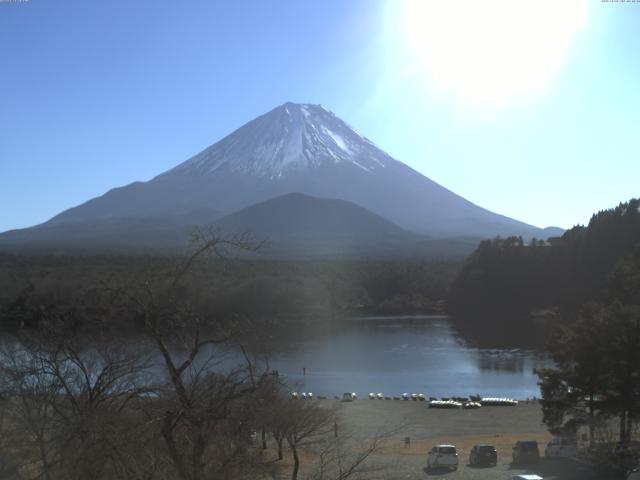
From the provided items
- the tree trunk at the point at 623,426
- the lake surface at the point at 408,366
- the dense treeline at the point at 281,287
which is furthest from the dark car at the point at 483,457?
the lake surface at the point at 408,366

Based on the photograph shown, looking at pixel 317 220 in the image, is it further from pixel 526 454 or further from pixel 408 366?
pixel 526 454

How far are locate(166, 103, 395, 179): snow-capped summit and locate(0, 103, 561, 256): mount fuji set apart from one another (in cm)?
13

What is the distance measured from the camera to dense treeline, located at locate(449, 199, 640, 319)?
39.7m

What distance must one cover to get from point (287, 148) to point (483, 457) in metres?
94.6

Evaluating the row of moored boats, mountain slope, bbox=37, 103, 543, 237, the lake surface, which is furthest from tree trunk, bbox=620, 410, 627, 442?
mountain slope, bbox=37, 103, 543, 237

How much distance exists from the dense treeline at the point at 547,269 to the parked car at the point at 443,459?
93.2ft

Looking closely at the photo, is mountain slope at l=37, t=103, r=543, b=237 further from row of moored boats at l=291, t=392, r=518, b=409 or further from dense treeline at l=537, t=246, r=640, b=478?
dense treeline at l=537, t=246, r=640, b=478

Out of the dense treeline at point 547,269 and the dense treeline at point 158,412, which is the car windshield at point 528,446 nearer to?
the dense treeline at point 158,412

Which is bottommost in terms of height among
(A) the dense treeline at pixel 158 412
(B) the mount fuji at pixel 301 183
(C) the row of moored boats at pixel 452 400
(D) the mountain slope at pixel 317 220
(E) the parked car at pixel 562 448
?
(C) the row of moored boats at pixel 452 400

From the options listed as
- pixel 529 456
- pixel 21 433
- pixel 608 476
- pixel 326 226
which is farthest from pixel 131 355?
pixel 326 226

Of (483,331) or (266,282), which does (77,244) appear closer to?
(266,282)

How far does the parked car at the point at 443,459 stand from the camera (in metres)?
9.48

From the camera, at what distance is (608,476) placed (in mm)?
7723

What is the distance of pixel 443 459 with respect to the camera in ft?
31.1
